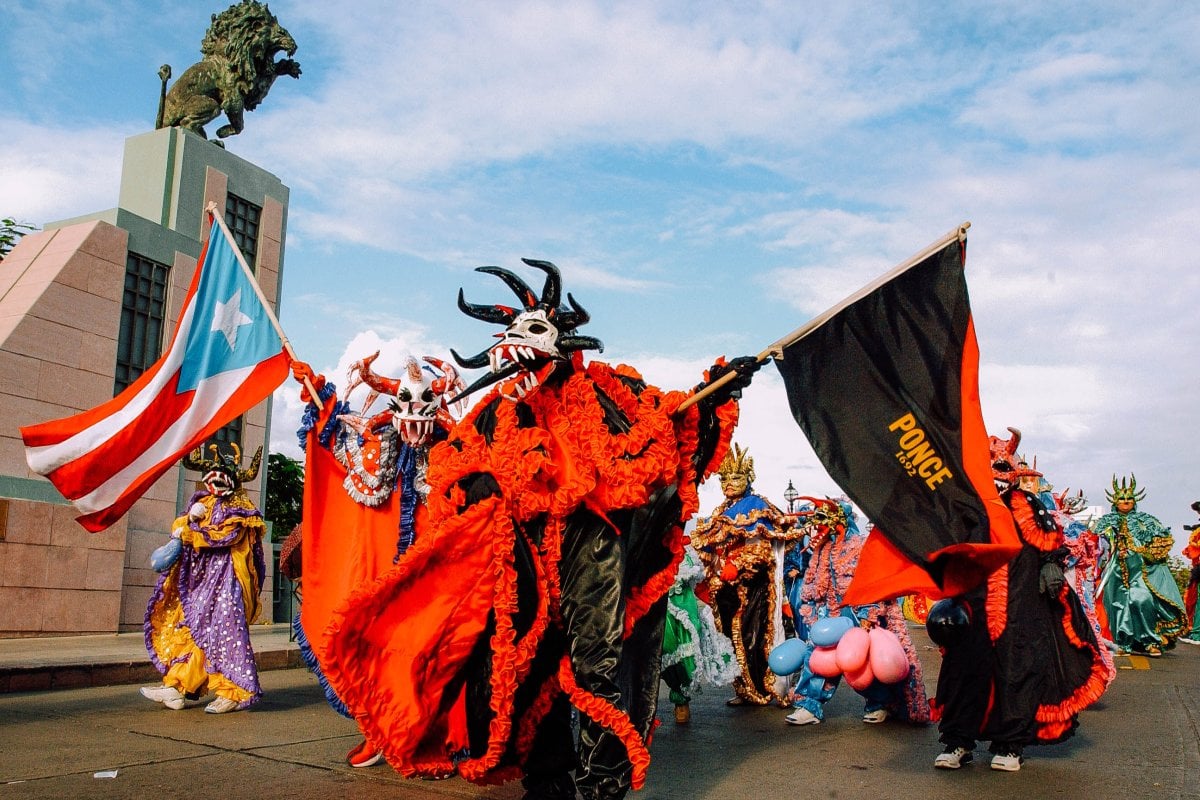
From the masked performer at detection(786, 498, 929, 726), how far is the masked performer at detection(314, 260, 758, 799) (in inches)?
118

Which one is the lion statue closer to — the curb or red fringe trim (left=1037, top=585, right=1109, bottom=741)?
the curb

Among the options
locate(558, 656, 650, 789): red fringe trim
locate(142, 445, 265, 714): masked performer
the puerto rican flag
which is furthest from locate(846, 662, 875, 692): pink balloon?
the puerto rican flag

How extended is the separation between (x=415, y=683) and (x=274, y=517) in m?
25.6

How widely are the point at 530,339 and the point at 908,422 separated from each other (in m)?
1.84

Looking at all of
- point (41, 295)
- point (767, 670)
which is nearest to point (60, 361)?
point (41, 295)

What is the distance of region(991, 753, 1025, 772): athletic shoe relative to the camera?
587 centimetres

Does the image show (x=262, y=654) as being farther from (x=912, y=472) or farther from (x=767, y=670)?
(x=912, y=472)

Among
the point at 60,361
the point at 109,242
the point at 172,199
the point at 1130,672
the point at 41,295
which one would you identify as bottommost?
the point at 1130,672

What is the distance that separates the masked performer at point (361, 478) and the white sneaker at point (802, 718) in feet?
11.2

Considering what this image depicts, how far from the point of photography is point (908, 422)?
15.8 ft

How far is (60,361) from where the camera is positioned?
43.9 ft

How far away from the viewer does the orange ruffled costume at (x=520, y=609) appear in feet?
13.7

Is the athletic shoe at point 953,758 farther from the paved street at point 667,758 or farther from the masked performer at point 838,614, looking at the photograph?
the masked performer at point 838,614

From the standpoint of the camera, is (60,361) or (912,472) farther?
(60,361)
